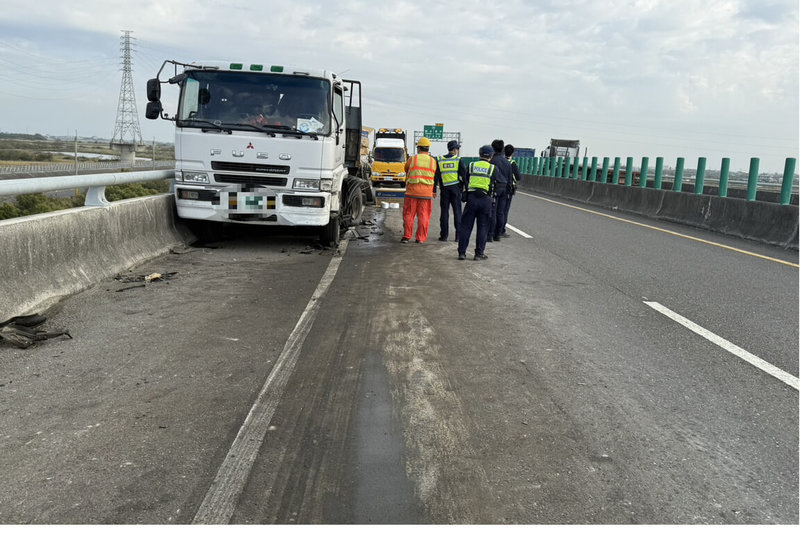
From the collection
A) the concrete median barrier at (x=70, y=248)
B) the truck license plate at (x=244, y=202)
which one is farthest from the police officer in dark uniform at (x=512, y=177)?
the concrete median barrier at (x=70, y=248)

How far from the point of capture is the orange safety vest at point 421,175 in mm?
12203

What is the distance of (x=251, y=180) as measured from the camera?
9875 mm

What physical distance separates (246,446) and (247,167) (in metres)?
6.90

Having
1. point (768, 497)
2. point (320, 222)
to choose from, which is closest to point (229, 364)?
point (768, 497)

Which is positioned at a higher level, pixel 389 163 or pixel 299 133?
pixel 299 133

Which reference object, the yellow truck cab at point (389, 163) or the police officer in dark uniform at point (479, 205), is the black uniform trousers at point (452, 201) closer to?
the police officer in dark uniform at point (479, 205)

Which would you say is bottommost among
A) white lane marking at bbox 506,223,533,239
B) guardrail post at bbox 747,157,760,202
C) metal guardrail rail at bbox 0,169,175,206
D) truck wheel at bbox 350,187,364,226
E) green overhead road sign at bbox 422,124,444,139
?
white lane marking at bbox 506,223,533,239

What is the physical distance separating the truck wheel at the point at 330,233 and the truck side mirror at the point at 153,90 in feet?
10.3

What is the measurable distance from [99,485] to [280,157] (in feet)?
23.6

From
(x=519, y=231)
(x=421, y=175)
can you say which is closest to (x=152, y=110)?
(x=421, y=175)

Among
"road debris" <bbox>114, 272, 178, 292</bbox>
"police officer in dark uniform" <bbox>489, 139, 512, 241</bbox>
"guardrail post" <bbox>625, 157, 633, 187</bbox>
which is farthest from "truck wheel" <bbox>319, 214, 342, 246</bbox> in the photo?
"guardrail post" <bbox>625, 157, 633, 187</bbox>

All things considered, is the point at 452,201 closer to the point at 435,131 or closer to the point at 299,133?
the point at 299,133

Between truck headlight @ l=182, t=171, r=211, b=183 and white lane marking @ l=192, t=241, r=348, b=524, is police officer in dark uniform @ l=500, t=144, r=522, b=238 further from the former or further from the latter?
white lane marking @ l=192, t=241, r=348, b=524

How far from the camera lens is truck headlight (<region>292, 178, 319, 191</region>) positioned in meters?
9.92
